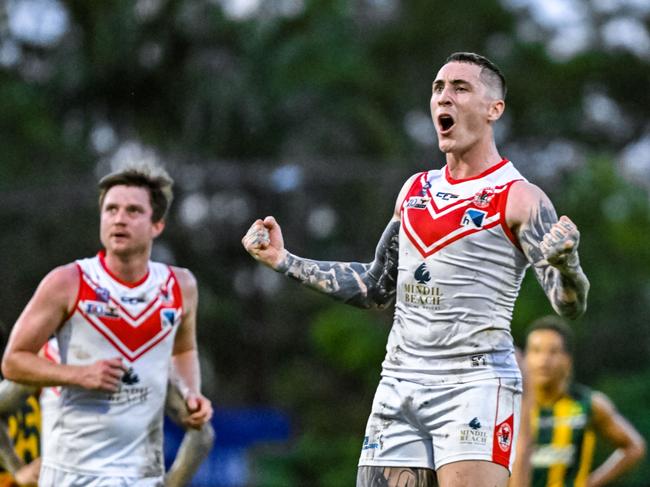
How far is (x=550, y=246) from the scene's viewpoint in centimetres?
505

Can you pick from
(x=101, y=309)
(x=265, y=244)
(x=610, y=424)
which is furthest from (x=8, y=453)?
(x=610, y=424)

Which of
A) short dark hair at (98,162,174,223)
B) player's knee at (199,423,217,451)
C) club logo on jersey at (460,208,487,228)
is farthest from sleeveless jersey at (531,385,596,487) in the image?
club logo on jersey at (460,208,487,228)

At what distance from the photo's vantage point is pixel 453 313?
18.6ft

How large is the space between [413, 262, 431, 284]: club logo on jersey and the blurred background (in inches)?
705

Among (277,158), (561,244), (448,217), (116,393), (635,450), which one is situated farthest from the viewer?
(277,158)

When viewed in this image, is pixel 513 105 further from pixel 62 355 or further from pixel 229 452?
pixel 62 355

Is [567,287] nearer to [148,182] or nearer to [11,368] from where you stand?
[148,182]

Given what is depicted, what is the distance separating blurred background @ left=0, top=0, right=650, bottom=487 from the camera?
25.3m

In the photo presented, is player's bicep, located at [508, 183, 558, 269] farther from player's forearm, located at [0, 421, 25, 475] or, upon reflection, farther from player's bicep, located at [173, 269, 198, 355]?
player's forearm, located at [0, 421, 25, 475]

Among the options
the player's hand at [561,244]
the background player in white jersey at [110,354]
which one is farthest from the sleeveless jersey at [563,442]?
the player's hand at [561,244]

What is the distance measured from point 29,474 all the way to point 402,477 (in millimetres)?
2499

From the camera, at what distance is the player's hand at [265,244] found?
19.3 feet

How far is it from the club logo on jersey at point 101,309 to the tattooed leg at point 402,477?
6.13ft

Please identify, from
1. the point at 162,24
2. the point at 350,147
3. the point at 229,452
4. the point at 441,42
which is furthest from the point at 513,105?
the point at 229,452
